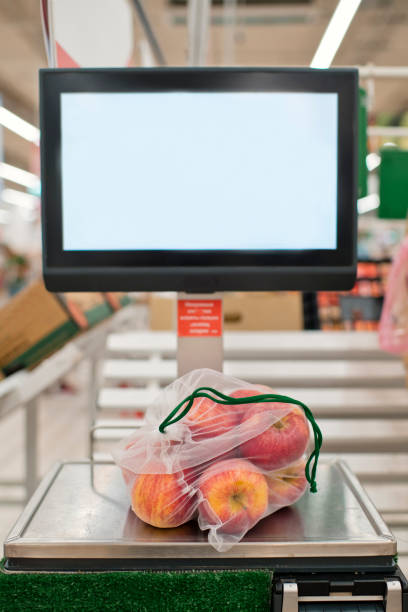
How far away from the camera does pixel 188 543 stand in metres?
0.71

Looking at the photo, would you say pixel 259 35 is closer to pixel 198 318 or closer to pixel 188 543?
pixel 198 318

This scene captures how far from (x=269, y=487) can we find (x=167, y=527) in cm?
15

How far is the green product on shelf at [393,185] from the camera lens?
7.13ft

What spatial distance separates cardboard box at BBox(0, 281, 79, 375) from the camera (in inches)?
72.6

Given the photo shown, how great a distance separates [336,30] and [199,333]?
1666mm

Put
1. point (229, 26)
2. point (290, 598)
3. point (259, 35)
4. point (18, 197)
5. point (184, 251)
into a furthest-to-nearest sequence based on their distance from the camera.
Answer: point (18, 197) < point (259, 35) < point (229, 26) < point (184, 251) < point (290, 598)

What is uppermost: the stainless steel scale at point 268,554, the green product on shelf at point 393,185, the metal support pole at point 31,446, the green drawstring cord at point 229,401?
the green product on shelf at point 393,185

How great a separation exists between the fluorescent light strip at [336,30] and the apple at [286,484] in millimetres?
1288

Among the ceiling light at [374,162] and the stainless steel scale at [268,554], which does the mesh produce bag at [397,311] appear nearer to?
the ceiling light at [374,162]

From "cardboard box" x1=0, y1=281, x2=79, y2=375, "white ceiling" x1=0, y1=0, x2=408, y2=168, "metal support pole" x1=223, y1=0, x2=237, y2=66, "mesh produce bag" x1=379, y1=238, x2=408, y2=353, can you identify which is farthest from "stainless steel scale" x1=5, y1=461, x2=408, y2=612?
"white ceiling" x1=0, y1=0, x2=408, y2=168

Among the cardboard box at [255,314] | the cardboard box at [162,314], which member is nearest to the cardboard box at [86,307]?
the cardboard box at [162,314]

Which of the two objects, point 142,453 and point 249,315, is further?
point 249,315

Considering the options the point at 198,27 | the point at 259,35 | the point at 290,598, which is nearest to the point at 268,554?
the point at 290,598

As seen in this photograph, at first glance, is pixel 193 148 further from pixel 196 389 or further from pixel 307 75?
pixel 196 389
